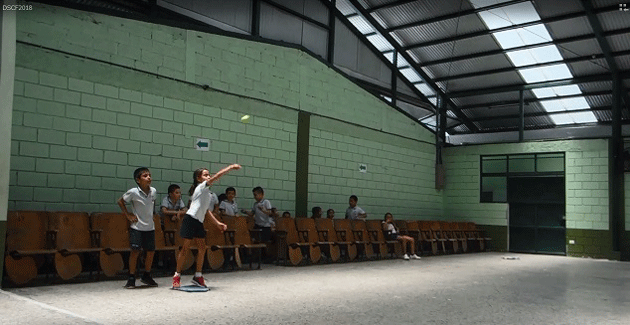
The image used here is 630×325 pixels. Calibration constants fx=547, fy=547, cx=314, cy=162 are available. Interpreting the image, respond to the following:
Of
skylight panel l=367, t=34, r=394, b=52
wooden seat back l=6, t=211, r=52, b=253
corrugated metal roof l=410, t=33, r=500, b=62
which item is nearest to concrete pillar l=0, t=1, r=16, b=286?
wooden seat back l=6, t=211, r=52, b=253

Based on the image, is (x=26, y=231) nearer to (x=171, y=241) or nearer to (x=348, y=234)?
(x=171, y=241)

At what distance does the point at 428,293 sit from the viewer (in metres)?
7.26

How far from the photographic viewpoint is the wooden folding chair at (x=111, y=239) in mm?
7613

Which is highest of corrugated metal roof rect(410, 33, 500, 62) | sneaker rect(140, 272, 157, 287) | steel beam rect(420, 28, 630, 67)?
corrugated metal roof rect(410, 33, 500, 62)

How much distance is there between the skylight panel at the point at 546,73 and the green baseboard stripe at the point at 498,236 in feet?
15.1

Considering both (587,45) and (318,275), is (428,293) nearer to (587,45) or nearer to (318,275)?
(318,275)

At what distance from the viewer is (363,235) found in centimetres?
1234

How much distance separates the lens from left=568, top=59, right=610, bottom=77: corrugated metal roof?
1513 centimetres

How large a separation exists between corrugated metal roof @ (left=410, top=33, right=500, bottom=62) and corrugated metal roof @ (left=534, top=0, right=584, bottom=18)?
5.72ft

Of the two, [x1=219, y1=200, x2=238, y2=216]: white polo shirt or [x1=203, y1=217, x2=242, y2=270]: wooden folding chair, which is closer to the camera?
[x1=203, y1=217, x2=242, y2=270]: wooden folding chair

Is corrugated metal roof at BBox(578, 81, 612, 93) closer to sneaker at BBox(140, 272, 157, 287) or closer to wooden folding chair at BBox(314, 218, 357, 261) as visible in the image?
wooden folding chair at BBox(314, 218, 357, 261)

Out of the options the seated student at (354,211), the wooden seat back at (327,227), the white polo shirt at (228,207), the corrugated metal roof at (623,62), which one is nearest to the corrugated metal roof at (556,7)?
the corrugated metal roof at (623,62)

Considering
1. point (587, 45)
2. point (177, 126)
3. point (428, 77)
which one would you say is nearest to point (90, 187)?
point (177, 126)

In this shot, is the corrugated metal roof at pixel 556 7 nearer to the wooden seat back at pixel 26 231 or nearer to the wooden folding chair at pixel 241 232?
the wooden folding chair at pixel 241 232
